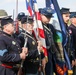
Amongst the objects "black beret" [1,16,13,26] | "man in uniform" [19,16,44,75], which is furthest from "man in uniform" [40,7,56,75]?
"black beret" [1,16,13,26]

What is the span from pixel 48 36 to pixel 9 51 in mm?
1335

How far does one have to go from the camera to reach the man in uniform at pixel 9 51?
6.02 metres

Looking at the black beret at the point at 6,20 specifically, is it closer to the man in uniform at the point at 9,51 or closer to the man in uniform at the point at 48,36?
the man in uniform at the point at 9,51

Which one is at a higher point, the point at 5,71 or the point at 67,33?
the point at 67,33

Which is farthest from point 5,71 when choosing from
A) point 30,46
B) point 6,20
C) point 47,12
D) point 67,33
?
point 67,33

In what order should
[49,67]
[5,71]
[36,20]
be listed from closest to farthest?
1. [5,71]
2. [36,20]
3. [49,67]

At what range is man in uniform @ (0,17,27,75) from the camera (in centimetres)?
602

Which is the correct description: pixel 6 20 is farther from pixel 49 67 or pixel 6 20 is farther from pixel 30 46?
pixel 49 67

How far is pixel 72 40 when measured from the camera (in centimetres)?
860

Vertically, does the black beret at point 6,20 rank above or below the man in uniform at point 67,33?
above

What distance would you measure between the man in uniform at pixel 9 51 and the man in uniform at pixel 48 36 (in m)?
1.04

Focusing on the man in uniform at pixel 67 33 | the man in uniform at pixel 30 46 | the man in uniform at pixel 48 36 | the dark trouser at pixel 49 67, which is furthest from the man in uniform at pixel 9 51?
the man in uniform at pixel 67 33

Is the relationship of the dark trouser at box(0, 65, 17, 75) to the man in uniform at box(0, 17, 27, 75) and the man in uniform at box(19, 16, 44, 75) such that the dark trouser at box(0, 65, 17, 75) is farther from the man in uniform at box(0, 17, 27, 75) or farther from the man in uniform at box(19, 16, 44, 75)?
the man in uniform at box(19, 16, 44, 75)

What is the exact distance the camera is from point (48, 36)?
7.21 meters
